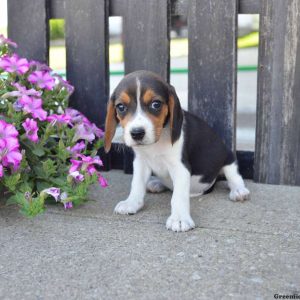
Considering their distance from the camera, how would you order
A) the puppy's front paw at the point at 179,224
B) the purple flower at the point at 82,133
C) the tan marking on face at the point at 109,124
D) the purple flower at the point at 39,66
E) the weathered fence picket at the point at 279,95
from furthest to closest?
the purple flower at the point at 39,66 → the weathered fence picket at the point at 279,95 → the purple flower at the point at 82,133 → the tan marking on face at the point at 109,124 → the puppy's front paw at the point at 179,224

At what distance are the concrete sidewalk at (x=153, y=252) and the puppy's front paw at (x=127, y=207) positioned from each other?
0.16 ft

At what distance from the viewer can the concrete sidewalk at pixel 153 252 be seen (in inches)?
114

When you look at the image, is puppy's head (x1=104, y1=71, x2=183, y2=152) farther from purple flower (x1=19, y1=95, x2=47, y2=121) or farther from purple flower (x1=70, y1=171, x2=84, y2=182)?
purple flower (x1=19, y1=95, x2=47, y2=121)

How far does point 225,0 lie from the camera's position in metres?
4.51

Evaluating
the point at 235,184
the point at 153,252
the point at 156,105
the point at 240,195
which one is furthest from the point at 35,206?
the point at 235,184

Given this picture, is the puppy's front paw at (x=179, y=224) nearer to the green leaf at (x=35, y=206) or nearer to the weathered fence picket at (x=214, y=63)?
the green leaf at (x=35, y=206)

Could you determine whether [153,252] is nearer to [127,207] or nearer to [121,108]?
[127,207]

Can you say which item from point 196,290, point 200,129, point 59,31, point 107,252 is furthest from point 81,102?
point 59,31

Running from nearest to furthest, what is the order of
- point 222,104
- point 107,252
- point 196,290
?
point 196,290 → point 107,252 → point 222,104

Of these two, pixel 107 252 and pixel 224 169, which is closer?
pixel 107 252

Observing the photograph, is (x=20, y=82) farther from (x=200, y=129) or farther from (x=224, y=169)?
(x=224, y=169)

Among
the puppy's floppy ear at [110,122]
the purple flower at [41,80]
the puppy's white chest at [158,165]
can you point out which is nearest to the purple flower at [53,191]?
the puppy's floppy ear at [110,122]

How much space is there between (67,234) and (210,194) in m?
1.25

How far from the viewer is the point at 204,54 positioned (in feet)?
15.2
